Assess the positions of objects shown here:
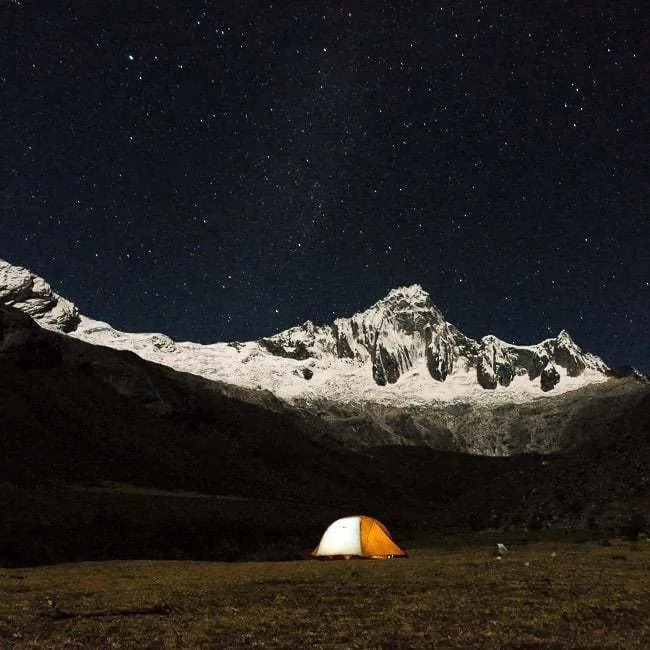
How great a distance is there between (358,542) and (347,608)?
862 inches

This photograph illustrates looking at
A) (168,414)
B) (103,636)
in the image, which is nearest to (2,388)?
(168,414)

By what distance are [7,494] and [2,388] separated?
5375 centimetres

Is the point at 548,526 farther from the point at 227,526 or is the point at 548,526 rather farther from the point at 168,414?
the point at 168,414

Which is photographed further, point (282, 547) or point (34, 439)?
point (34, 439)

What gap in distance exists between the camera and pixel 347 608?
19.8 metres

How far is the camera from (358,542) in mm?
41125

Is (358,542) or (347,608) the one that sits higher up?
(358,542)

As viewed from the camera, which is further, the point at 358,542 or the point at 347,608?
the point at 358,542

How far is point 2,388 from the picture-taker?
127m

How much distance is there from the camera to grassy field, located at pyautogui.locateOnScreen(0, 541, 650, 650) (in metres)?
15.2

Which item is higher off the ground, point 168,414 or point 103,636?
point 168,414

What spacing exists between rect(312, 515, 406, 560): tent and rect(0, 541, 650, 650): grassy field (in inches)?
337

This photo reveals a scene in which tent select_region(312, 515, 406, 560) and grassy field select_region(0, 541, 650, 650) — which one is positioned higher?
tent select_region(312, 515, 406, 560)

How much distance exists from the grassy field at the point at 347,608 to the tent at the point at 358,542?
28.1ft
